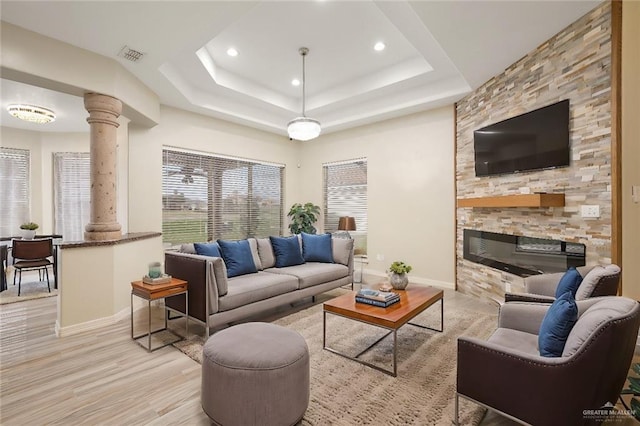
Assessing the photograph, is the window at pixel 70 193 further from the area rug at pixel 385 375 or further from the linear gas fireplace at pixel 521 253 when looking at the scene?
the linear gas fireplace at pixel 521 253

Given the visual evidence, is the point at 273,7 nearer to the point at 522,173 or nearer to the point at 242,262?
the point at 242,262

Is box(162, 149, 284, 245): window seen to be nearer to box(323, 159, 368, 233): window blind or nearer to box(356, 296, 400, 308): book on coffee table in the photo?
box(323, 159, 368, 233): window blind

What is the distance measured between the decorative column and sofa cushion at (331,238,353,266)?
2907mm

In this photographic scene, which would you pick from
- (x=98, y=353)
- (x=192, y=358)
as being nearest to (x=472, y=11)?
(x=192, y=358)

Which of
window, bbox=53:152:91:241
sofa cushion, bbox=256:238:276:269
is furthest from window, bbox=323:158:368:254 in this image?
window, bbox=53:152:91:241

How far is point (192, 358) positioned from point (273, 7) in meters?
3.51

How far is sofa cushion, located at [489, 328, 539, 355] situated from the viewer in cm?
189

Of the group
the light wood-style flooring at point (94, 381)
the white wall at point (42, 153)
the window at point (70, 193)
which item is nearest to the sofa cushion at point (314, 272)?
the light wood-style flooring at point (94, 381)

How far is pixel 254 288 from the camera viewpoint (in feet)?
10.8

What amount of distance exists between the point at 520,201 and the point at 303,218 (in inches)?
161

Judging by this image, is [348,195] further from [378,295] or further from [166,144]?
[378,295]

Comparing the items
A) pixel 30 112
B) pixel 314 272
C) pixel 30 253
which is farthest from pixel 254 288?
pixel 30 112

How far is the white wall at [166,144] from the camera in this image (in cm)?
452

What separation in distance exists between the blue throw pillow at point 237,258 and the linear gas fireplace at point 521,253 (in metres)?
3.19
